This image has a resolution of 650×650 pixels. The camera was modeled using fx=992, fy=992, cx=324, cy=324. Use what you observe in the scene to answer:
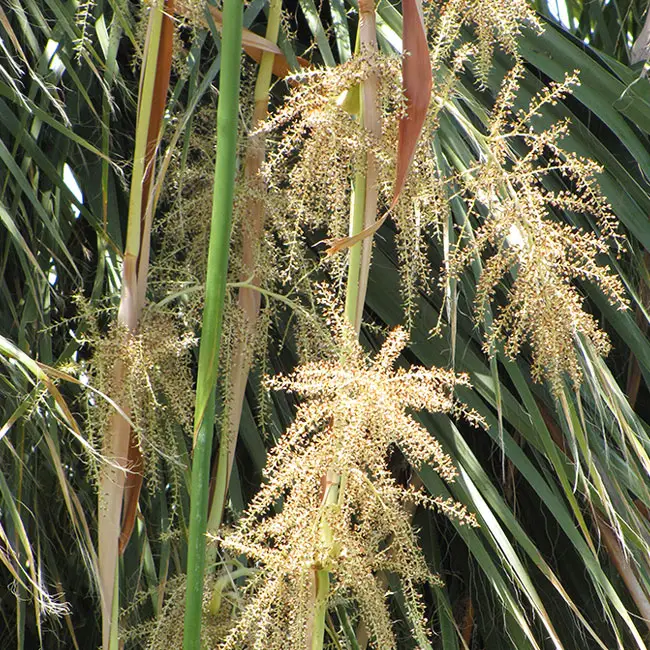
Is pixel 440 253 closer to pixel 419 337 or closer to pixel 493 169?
pixel 419 337

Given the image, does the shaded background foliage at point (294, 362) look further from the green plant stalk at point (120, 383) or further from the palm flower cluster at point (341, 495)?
the palm flower cluster at point (341, 495)

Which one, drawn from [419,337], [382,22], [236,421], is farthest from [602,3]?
[236,421]

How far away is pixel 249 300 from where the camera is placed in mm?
1044

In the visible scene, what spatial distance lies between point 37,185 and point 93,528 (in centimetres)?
45

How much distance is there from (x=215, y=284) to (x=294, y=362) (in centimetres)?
69

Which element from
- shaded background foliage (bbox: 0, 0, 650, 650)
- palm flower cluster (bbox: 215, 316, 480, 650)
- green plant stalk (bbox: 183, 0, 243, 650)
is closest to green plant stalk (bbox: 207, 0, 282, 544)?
shaded background foliage (bbox: 0, 0, 650, 650)

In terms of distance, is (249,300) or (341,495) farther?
(249,300)

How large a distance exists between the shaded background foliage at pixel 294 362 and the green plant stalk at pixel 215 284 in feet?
1.09

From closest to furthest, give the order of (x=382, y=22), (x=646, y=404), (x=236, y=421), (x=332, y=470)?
(x=332, y=470) → (x=236, y=421) → (x=382, y=22) → (x=646, y=404)

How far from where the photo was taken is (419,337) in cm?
130

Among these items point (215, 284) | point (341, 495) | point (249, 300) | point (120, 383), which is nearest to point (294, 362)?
point (249, 300)

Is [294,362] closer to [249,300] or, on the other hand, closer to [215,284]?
[249,300]

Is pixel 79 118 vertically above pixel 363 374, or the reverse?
pixel 79 118

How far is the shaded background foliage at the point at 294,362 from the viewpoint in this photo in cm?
112
